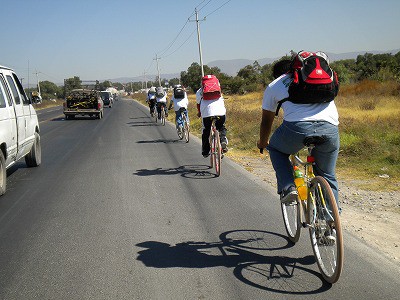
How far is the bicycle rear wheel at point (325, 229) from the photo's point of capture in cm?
330

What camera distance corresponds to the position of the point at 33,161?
9.53 meters

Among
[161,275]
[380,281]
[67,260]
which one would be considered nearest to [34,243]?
[67,260]

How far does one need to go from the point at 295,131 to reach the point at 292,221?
4.65 ft

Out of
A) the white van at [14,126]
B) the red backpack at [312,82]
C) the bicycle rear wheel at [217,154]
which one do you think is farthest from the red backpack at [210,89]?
the red backpack at [312,82]

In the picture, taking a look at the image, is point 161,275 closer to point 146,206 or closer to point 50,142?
point 146,206

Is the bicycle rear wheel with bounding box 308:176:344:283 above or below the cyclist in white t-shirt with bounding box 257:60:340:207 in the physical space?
below

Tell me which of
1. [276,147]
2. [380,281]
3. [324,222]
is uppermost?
[276,147]

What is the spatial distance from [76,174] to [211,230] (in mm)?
4604

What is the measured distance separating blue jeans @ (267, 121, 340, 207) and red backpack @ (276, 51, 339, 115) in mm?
215

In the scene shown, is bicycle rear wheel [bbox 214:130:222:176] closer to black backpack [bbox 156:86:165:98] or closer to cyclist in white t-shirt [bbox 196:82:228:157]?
cyclist in white t-shirt [bbox 196:82:228:157]

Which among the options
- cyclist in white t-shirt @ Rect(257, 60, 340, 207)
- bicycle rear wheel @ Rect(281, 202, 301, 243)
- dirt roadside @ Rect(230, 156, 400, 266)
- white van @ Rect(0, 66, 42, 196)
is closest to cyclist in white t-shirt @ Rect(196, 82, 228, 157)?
dirt roadside @ Rect(230, 156, 400, 266)

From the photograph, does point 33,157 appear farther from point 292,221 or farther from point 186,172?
point 292,221

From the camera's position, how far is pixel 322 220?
142 inches

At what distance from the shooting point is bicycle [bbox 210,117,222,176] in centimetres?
812
